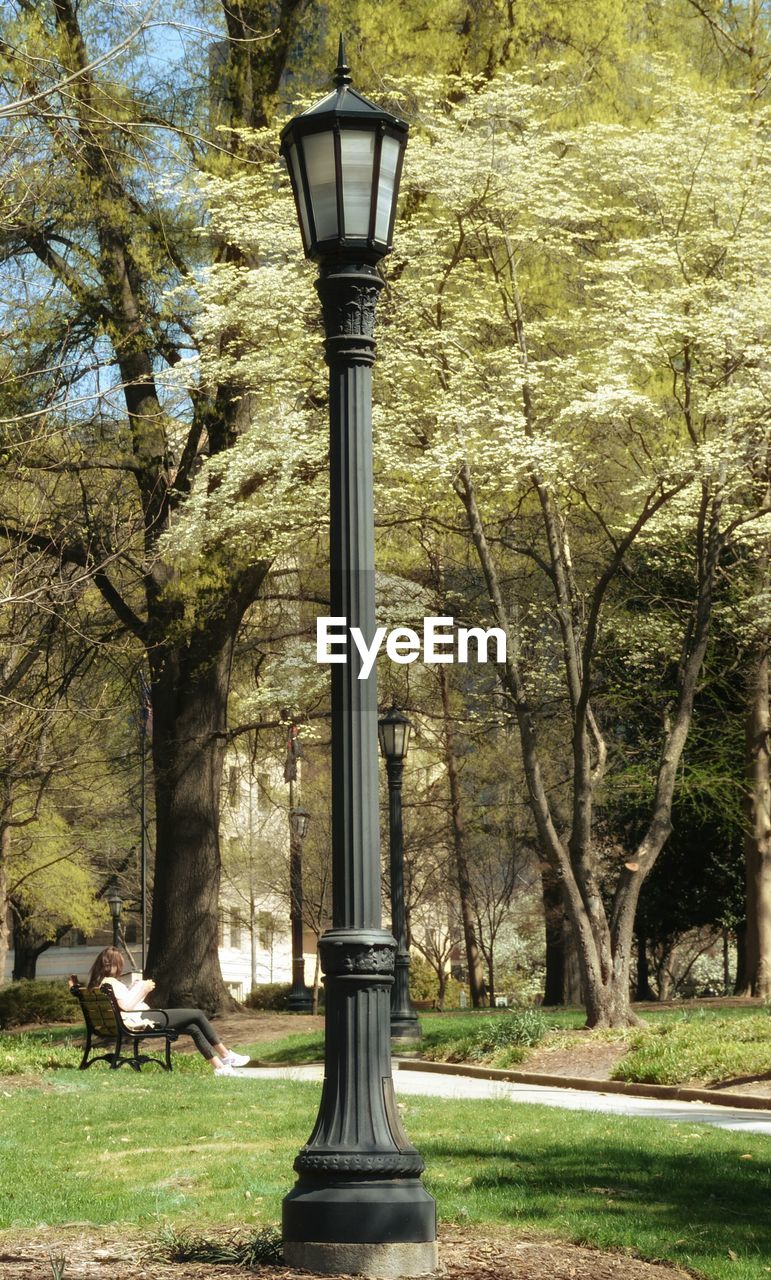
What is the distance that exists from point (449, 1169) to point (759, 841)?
16.4 m

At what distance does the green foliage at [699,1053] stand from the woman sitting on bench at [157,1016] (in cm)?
384

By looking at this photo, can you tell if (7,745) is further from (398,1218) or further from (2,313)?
(398,1218)

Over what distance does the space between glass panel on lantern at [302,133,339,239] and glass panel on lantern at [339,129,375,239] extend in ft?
0.17

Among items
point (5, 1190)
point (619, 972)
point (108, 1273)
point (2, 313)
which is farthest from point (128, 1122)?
point (619, 972)

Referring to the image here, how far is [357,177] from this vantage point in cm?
599

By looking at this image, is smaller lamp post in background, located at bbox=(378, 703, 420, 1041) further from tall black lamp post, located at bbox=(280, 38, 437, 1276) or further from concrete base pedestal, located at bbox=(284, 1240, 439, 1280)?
concrete base pedestal, located at bbox=(284, 1240, 439, 1280)

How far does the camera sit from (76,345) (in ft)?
69.8

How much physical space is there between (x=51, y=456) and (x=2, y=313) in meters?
5.11

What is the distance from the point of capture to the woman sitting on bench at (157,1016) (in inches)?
566

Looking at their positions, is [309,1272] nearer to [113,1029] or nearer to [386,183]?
[386,183]

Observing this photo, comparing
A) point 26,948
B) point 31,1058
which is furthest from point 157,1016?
point 26,948

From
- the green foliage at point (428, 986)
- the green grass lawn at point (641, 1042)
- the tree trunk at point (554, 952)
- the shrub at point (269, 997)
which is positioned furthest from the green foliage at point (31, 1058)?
the green foliage at point (428, 986)

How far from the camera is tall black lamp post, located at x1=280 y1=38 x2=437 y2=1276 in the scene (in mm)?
5234

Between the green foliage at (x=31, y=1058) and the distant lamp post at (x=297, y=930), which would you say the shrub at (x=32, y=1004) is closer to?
the distant lamp post at (x=297, y=930)
